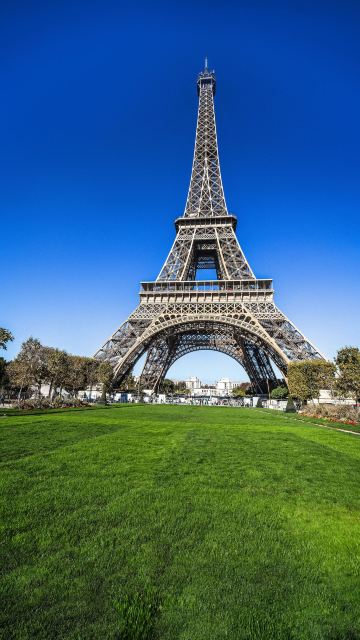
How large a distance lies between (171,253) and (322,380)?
85.5ft

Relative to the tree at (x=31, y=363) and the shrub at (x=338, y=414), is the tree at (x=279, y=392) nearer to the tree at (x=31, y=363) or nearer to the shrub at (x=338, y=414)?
the shrub at (x=338, y=414)

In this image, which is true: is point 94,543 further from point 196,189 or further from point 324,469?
point 196,189

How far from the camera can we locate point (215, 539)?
3547mm

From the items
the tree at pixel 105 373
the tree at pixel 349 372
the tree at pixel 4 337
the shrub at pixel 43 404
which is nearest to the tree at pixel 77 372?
the tree at pixel 105 373

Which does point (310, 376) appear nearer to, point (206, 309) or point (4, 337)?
point (206, 309)

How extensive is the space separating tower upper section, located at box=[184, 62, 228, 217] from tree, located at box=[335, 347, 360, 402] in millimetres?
28043

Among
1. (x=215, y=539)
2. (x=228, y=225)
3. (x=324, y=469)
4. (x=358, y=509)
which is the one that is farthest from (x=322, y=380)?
(x=215, y=539)

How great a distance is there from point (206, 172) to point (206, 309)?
81.3ft

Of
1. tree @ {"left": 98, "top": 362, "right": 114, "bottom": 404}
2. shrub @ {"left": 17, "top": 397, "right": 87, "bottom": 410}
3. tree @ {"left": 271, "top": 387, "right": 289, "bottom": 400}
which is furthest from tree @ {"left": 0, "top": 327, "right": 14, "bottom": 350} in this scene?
tree @ {"left": 271, "top": 387, "right": 289, "bottom": 400}

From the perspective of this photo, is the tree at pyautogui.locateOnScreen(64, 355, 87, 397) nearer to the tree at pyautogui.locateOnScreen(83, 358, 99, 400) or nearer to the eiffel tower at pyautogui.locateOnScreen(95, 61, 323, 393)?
the tree at pyautogui.locateOnScreen(83, 358, 99, 400)

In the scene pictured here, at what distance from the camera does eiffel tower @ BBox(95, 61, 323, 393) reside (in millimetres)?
40688

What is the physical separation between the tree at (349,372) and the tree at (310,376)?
2847 millimetres

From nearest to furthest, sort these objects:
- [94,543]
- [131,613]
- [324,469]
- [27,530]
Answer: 1. [131,613]
2. [94,543]
3. [27,530]
4. [324,469]

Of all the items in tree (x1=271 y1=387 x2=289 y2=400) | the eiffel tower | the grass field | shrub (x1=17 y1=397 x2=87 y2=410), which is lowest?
the grass field
